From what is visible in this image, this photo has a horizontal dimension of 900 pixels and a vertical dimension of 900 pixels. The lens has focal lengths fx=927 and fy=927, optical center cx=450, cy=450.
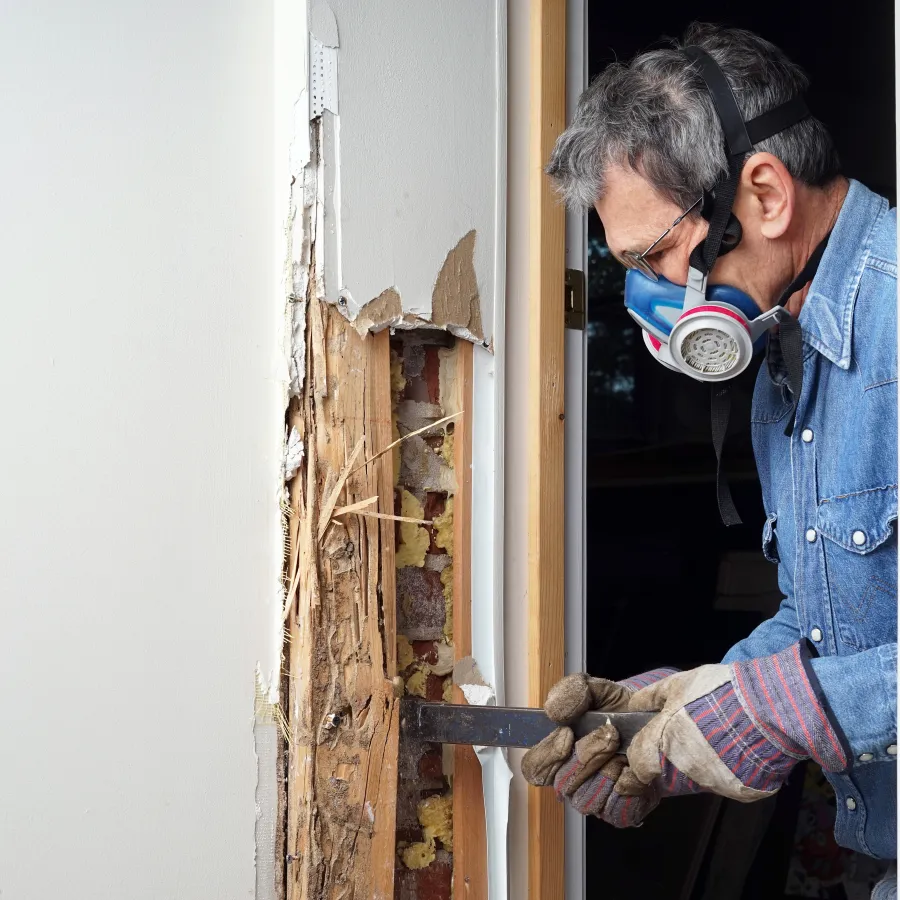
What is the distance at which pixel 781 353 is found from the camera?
65.6 inches

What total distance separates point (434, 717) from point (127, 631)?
59 cm

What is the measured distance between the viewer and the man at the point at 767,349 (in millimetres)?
1450

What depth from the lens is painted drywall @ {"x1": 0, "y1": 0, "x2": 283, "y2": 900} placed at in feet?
5.25

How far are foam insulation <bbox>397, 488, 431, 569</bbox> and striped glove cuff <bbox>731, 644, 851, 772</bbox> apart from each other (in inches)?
26.8

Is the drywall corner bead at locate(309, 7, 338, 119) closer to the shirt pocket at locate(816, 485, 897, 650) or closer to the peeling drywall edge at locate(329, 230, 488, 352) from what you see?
the peeling drywall edge at locate(329, 230, 488, 352)

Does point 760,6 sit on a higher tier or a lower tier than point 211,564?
higher

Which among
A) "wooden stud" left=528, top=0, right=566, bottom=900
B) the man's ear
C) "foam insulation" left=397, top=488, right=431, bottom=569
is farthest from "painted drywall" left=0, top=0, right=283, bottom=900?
the man's ear

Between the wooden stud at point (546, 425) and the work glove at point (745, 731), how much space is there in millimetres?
406

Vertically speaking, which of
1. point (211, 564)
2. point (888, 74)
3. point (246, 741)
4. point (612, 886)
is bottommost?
point (612, 886)

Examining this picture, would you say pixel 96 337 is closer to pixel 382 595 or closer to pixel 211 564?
pixel 211 564

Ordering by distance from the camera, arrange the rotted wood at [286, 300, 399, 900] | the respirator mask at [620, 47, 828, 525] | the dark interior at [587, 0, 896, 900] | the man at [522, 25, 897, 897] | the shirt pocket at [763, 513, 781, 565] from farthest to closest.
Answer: the dark interior at [587, 0, 896, 900] → the shirt pocket at [763, 513, 781, 565] → the rotted wood at [286, 300, 399, 900] → the respirator mask at [620, 47, 828, 525] → the man at [522, 25, 897, 897]

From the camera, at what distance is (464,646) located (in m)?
1.88

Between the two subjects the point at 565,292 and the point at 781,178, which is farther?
the point at 565,292

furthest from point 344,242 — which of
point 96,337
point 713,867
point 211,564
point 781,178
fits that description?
point 713,867
